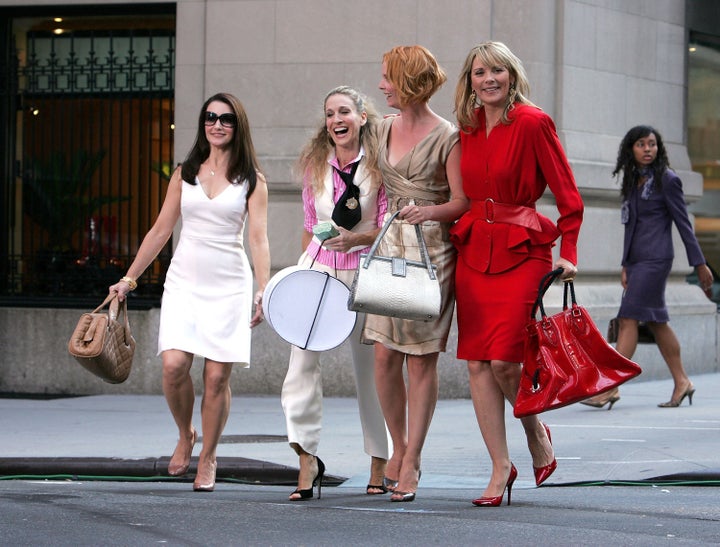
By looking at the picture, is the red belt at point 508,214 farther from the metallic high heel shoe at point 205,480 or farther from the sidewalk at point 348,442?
the metallic high heel shoe at point 205,480

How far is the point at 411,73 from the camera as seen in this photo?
6.87m

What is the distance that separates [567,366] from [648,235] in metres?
4.77

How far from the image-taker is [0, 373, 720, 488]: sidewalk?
26.6ft

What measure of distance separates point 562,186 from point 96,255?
24.4 ft

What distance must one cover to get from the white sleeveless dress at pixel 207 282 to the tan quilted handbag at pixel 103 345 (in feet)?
0.80

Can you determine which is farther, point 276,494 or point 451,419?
point 451,419

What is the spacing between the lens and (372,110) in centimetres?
727

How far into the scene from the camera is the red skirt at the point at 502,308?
6.57 m

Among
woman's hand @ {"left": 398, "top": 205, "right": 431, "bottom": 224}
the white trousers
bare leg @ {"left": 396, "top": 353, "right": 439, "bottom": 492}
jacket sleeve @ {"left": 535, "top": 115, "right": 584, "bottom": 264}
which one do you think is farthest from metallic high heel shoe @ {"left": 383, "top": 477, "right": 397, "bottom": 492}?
jacket sleeve @ {"left": 535, "top": 115, "right": 584, "bottom": 264}

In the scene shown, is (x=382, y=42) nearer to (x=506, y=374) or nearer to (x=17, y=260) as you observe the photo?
(x=17, y=260)

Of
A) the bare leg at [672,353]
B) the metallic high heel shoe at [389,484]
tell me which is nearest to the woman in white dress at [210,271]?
the metallic high heel shoe at [389,484]

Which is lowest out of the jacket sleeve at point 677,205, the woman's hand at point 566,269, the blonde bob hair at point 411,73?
the woman's hand at point 566,269

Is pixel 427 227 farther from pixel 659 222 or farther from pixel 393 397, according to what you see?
pixel 659 222

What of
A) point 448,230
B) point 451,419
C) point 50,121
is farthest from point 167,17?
point 448,230
